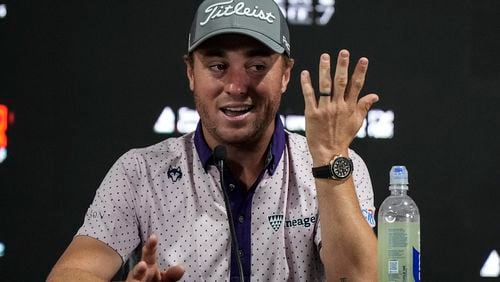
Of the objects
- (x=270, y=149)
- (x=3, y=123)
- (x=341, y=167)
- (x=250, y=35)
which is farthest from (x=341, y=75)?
(x=3, y=123)

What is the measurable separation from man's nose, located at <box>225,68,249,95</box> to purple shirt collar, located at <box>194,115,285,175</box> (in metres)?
0.20

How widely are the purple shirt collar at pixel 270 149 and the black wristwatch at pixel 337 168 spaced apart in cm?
40

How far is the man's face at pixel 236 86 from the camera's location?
212cm

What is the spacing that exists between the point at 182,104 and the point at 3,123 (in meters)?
0.54

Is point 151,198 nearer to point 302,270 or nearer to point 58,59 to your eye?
point 302,270

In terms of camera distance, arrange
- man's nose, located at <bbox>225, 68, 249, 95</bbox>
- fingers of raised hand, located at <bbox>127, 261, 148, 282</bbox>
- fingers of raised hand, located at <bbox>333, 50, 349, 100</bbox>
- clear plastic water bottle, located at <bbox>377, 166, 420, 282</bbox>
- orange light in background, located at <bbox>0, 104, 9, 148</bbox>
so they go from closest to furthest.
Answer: clear plastic water bottle, located at <bbox>377, 166, 420, 282</bbox>, fingers of raised hand, located at <bbox>127, 261, 148, 282</bbox>, fingers of raised hand, located at <bbox>333, 50, 349, 100</bbox>, man's nose, located at <bbox>225, 68, 249, 95</bbox>, orange light in background, located at <bbox>0, 104, 9, 148</bbox>

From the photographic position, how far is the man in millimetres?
2131

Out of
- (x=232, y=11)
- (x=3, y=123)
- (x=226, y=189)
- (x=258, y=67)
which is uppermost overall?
(x=232, y=11)

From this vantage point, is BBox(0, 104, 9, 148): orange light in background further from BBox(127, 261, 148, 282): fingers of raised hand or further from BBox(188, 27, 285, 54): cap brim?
BBox(127, 261, 148, 282): fingers of raised hand

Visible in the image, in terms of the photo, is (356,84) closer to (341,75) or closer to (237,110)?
(341,75)

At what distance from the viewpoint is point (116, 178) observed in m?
2.21

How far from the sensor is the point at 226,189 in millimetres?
2189

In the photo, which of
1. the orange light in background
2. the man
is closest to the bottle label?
the man

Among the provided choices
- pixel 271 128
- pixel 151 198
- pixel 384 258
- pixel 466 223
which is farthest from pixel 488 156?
pixel 384 258
